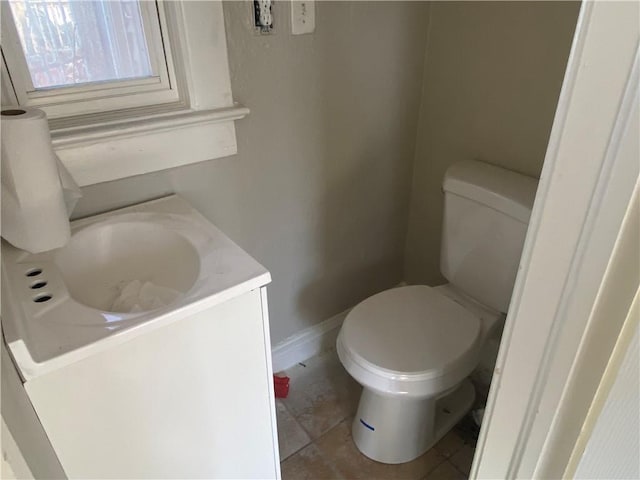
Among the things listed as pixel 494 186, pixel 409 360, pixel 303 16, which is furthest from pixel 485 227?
pixel 303 16

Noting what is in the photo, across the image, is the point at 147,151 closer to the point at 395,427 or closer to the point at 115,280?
the point at 115,280

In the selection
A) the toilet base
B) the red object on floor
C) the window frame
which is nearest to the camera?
the window frame

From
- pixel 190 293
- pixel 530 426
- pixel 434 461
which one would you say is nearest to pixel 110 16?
pixel 190 293

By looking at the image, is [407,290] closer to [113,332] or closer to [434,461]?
[434,461]

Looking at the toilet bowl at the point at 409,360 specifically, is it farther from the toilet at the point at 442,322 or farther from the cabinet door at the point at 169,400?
the cabinet door at the point at 169,400

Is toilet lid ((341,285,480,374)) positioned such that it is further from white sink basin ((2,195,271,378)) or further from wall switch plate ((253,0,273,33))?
wall switch plate ((253,0,273,33))

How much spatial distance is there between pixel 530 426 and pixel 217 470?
75cm

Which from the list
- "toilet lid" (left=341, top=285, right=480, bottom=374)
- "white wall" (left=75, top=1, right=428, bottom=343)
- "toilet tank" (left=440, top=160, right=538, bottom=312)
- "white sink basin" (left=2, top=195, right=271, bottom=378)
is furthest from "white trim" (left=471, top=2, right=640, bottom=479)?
"white wall" (left=75, top=1, right=428, bottom=343)

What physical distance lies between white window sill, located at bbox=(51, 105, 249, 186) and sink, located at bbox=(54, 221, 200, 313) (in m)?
0.14

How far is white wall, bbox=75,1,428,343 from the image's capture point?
50.8 inches

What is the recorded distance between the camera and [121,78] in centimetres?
120

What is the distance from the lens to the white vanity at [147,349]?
799 millimetres

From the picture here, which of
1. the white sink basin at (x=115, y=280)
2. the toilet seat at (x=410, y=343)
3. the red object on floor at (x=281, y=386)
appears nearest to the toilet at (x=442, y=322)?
the toilet seat at (x=410, y=343)

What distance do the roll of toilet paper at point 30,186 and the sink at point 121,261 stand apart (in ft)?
0.44
